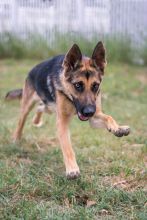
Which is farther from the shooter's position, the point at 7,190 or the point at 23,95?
the point at 23,95

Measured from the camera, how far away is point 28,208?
4469 mm

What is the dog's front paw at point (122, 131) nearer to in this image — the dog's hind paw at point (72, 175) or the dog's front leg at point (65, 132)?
the dog's front leg at point (65, 132)

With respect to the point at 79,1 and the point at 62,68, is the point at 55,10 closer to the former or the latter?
the point at 79,1

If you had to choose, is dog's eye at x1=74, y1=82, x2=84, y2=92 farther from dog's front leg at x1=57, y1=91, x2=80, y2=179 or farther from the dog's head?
dog's front leg at x1=57, y1=91, x2=80, y2=179

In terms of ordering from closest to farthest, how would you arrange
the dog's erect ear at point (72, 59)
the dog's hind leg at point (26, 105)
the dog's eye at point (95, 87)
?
the dog's eye at point (95, 87) → the dog's erect ear at point (72, 59) → the dog's hind leg at point (26, 105)

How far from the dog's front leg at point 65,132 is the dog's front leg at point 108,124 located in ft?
0.97

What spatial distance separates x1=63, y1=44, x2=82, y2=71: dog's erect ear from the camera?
560cm

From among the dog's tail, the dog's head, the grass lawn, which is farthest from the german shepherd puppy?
the dog's tail

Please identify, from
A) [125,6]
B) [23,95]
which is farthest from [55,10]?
[23,95]

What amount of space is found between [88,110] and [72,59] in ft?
2.28

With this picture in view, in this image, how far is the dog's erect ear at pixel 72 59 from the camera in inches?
220

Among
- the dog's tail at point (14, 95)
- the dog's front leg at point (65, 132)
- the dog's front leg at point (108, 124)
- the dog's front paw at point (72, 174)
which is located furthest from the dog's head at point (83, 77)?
the dog's tail at point (14, 95)

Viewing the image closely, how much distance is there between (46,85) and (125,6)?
8.17 metres

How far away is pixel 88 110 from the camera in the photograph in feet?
17.4
